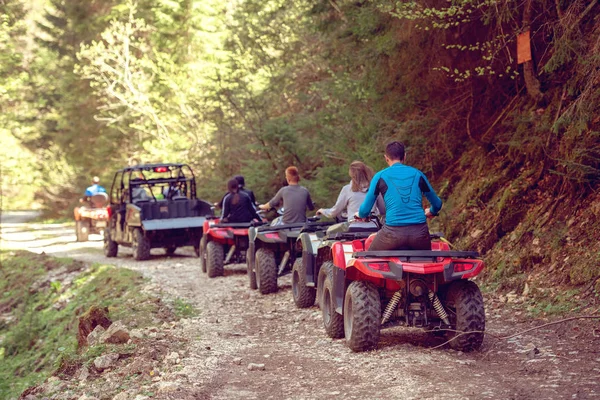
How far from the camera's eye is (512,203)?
40.5ft

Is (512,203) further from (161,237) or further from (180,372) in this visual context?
(161,237)

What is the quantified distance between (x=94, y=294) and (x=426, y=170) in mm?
6724

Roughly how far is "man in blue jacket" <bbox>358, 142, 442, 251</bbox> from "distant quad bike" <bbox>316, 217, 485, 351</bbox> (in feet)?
0.55

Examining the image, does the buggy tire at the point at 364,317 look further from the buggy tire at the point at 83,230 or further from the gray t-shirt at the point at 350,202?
the buggy tire at the point at 83,230

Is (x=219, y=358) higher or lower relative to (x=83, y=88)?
lower

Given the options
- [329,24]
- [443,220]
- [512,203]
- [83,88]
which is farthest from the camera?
[83,88]

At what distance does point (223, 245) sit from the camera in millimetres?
15852

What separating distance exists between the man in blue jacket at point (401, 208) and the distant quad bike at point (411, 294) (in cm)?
17

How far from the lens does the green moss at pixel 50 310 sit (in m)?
12.4

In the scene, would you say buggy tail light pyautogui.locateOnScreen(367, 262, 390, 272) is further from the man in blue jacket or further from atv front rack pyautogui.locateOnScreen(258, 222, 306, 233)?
atv front rack pyautogui.locateOnScreen(258, 222, 306, 233)

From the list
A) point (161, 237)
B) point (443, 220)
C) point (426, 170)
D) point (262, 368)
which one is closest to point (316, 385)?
point (262, 368)

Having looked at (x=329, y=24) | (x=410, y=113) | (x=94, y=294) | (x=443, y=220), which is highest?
(x=329, y=24)

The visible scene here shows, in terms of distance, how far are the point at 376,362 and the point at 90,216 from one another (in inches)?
802

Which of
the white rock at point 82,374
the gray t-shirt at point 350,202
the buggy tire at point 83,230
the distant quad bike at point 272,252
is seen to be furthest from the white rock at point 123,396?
the buggy tire at point 83,230
